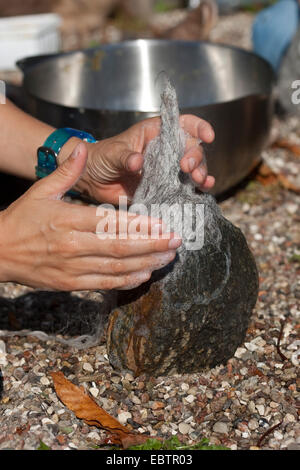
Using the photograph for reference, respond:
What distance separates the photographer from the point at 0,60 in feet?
16.4

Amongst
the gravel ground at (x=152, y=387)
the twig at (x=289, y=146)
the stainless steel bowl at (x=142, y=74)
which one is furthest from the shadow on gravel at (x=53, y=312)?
the twig at (x=289, y=146)

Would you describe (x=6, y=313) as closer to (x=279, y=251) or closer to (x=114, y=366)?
(x=114, y=366)

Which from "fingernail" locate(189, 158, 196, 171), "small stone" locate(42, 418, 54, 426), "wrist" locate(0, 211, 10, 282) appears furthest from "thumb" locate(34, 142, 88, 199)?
"small stone" locate(42, 418, 54, 426)

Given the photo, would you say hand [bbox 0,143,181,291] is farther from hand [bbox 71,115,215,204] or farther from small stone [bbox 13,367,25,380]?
small stone [bbox 13,367,25,380]

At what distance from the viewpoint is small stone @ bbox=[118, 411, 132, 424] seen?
1759 mm

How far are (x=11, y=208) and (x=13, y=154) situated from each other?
27.0 inches

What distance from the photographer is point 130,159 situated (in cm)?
173

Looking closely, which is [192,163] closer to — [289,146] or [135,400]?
[135,400]

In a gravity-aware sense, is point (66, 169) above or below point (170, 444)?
above

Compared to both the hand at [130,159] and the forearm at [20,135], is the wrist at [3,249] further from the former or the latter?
the forearm at [20,135]

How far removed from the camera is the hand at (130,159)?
177 cm

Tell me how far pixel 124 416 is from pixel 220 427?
27 cm

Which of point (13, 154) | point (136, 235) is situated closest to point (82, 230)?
point (136, 235)

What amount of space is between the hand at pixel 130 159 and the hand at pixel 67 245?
0.32 m
